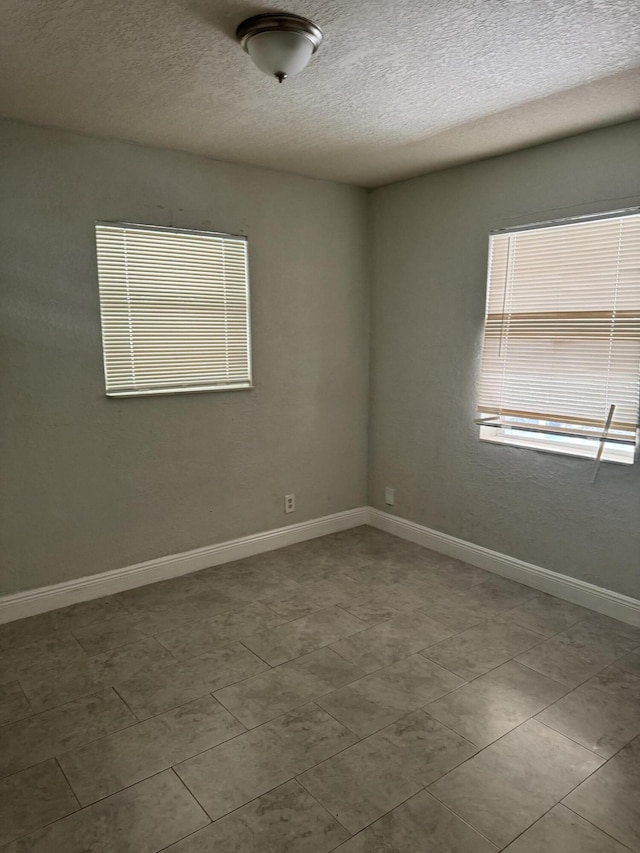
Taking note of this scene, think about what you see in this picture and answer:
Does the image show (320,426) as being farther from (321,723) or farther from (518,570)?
(321,723)

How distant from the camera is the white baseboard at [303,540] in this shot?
2.98 m

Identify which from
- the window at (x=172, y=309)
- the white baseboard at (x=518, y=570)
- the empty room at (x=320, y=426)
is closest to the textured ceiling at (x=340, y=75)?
the empty room at (x=320, y=426)

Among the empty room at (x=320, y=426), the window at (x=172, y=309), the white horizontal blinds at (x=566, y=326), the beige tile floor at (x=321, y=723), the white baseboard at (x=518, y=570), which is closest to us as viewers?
the beige tile floor at (x=321, y=723)

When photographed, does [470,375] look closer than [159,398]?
No

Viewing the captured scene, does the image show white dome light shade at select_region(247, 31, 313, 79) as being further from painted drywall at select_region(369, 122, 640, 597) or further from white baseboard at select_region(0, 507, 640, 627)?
white baseboard at select_region(0, 507, 640, 627)

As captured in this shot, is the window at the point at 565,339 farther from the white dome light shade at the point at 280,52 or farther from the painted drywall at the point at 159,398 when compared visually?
the white dome light shade at the point at 280,52

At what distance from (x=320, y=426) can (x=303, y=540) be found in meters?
0.83

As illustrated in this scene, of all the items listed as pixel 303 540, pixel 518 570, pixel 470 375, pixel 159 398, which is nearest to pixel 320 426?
pixel 303 540

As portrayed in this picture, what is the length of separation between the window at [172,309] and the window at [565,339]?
1.56 meters

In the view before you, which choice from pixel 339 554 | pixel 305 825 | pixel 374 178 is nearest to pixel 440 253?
pixel 374 178

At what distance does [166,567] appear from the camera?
3.44m

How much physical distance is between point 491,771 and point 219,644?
52.5 inches

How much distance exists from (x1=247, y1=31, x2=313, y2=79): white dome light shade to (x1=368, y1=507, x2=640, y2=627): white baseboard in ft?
9.24

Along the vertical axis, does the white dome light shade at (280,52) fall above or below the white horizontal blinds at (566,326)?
above
